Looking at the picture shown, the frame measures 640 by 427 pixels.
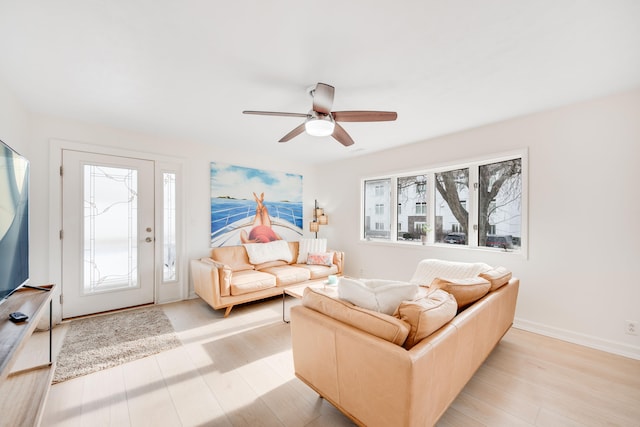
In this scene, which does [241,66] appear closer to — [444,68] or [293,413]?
[444,68]

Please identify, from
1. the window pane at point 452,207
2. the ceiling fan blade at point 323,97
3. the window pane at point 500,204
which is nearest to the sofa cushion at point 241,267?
the ceiling fan blade at point 323,97

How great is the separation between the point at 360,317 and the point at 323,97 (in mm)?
1635

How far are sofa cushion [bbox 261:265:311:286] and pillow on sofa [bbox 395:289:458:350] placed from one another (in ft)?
8.08

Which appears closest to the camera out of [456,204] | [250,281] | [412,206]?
[250,281]

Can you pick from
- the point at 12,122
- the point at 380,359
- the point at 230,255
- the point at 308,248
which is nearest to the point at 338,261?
the point at 308,248

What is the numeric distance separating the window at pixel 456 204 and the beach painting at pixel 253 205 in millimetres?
1522

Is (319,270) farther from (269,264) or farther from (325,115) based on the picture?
(325,115)

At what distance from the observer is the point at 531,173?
2838mm

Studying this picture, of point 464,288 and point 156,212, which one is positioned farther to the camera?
point 156,212

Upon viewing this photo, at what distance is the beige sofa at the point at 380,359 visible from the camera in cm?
114

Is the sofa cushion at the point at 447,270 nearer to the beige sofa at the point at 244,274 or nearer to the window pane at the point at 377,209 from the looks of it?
the window pane at the point at 377,209

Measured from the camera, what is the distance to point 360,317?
1.41 meters

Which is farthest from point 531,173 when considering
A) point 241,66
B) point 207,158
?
point 207,158

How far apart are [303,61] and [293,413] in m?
2.42
